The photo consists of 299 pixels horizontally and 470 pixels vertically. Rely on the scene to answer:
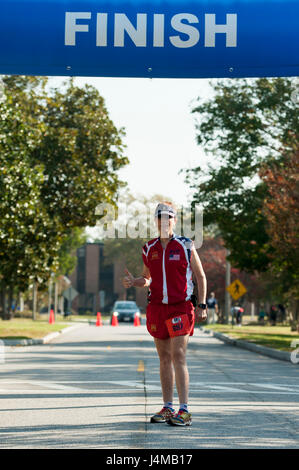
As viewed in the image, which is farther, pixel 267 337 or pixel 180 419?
pixel 267 337

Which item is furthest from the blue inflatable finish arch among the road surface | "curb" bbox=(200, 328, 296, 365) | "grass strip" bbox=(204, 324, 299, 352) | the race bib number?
"grass strip" bbox=(204, 324, 299, 352)

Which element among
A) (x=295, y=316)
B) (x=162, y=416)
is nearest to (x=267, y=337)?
(x=295, y=316)

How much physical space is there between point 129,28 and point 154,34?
311 mm

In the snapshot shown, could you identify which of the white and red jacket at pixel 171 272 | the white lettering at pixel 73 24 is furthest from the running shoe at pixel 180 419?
the white lettering at pixel 73 24

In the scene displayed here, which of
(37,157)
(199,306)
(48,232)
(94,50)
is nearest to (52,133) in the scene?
(37,157)

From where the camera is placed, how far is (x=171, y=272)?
8398mm

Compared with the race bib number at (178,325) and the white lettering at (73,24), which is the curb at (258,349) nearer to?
the white lettering at (73,24)

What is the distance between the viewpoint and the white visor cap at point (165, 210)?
336 inches

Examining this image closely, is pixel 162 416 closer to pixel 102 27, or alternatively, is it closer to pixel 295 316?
pixel 102 27

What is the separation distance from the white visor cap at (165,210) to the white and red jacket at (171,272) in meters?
0.25

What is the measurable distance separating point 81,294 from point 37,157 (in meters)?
73.0

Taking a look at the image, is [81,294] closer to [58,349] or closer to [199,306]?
[58,349]

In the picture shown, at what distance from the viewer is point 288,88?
3338 centimetres

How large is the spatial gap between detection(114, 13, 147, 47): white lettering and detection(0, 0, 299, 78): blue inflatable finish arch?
0.5 inches
